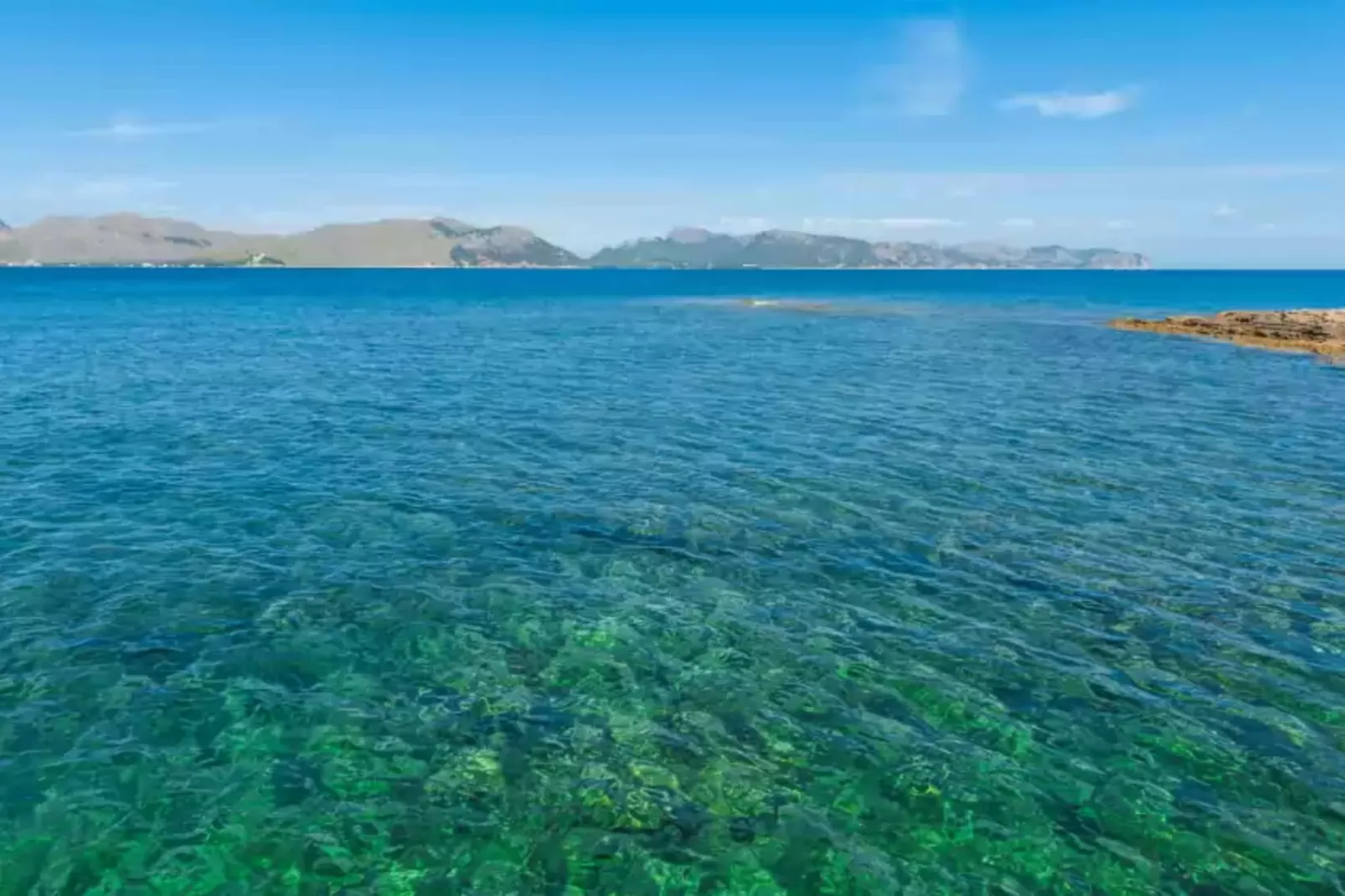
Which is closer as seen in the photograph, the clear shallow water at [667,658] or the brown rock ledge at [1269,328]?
the clear shallow water at [667,658]

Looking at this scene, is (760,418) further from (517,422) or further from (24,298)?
(24,298)

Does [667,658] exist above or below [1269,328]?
below

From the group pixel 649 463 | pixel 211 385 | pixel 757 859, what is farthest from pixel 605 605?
pixel 211 385

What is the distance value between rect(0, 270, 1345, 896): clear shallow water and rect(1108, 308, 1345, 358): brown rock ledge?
164ft

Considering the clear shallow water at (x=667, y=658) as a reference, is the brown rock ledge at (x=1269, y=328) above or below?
above

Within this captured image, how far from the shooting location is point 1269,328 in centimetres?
9225

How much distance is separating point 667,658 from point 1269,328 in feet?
333

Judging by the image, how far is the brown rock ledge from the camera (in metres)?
82.8

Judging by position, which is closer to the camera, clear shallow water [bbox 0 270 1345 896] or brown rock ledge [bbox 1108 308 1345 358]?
clear shallow water [bbox 0 270 1345 896]

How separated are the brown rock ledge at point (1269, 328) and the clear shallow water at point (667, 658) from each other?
50.1 m

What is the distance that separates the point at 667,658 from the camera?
19375mm

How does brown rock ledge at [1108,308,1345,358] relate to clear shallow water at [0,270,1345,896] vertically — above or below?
above

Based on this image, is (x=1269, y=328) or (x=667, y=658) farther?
(x=1269, y=328)

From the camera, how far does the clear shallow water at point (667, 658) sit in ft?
44.2
